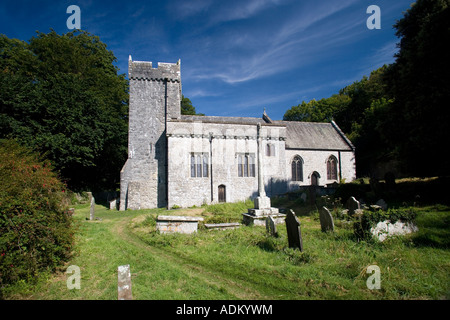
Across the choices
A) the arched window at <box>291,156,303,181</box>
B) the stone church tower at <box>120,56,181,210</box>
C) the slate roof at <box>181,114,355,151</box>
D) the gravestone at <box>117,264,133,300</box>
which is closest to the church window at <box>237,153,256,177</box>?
the slate roof at <box>181,114,355,151</box>

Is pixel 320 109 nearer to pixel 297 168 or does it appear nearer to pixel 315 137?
pixel 315 137

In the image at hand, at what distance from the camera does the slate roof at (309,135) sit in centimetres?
2359

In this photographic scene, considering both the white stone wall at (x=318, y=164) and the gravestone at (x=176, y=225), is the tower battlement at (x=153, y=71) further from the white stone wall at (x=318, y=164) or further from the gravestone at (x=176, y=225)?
the gravestone at (x=176, y=225)

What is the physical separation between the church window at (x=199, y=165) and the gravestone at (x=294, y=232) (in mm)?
13666

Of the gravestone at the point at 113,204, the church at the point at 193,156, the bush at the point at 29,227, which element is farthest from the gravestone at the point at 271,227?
the gravestone at the point at 113,204

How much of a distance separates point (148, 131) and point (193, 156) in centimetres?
575

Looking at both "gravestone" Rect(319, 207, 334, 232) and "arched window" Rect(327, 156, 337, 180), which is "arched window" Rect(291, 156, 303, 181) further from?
"gravestone" Rect(319, 207, 334, 232)

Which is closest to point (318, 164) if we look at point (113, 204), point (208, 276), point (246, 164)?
point (246, 164)

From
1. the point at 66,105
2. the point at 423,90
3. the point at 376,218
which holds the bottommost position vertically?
the point at 376,218

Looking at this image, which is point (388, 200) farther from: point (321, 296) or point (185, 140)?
point (185, 140)

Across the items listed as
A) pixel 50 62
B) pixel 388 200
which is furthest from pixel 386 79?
pixel 50 62

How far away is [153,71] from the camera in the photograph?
22.4 meters

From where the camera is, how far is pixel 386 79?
14711 mm
